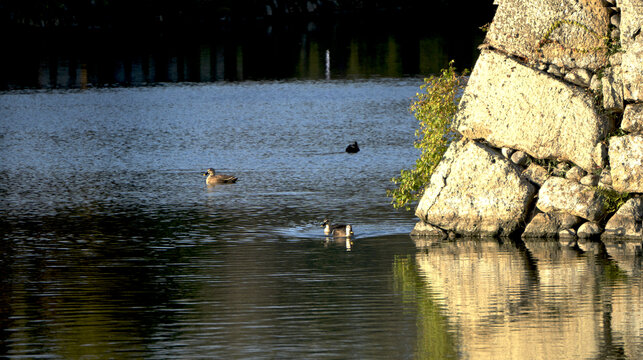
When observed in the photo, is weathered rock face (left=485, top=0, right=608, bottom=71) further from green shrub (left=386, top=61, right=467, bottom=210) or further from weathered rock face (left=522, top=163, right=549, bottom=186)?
weathered rock face (left=522, top=163, right=549, bottom=186)

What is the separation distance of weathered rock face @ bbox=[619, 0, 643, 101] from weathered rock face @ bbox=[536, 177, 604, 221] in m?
2.13

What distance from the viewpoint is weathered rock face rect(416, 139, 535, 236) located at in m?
27.0

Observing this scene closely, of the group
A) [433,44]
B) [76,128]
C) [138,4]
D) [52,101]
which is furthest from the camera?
[138,4]

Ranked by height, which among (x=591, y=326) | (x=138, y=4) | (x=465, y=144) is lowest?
(x=591, y=326)

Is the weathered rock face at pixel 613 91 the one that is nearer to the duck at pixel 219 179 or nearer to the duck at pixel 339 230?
the duck at pixel 339 230

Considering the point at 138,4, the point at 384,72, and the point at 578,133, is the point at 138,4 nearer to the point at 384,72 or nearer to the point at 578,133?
the point at 384,72

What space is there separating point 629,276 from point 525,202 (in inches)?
172

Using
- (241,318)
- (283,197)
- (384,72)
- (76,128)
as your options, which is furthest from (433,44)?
(241,318)

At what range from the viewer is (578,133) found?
26.6m

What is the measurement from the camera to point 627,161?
26078mm

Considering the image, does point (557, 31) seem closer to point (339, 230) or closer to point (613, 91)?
point (613, 91)

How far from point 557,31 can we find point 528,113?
1866mm

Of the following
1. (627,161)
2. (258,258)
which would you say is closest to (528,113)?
(627,161)

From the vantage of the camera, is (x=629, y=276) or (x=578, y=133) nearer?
(x=629, y=276)
